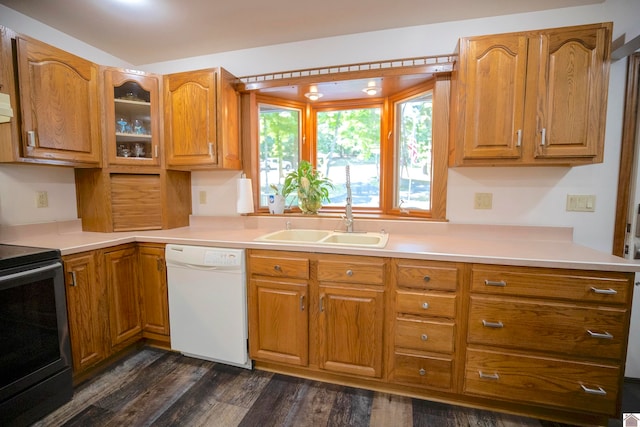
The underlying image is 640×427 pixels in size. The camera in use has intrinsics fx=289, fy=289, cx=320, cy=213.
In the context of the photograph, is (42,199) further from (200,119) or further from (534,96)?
(534,96)

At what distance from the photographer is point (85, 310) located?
68.9 inches

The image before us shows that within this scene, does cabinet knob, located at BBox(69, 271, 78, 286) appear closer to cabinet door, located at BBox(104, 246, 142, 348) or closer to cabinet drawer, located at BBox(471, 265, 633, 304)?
cabinet door, located at BBox(104, 246, 142, 348)

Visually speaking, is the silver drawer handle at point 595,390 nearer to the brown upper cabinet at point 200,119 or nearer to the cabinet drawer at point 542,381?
the cabinet drawer at point 542,381

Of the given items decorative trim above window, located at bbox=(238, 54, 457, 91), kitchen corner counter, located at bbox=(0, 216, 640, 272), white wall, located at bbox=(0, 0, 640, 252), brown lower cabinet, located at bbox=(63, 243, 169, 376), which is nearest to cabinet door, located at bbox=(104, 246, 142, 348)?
brown lower cabinet, located at bbox=(63, 243, 169, 376)

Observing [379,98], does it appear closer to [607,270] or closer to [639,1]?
[639,1]

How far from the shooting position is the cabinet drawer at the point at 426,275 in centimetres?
154

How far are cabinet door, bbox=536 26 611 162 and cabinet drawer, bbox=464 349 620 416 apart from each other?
1120 mm

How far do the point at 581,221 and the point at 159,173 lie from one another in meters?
3.04

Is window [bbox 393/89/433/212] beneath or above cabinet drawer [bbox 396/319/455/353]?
above

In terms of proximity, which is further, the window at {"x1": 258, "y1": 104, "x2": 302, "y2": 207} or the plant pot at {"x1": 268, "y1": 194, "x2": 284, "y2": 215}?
the window at {"x1": 258, "y1": 104, "x2": 302, "y2": 207}

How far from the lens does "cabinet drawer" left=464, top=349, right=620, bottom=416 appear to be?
4.60 ft

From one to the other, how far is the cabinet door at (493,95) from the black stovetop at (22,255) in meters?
2.38

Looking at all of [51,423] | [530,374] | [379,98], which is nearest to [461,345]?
[530,374]

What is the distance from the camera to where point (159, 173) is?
7.66ft
